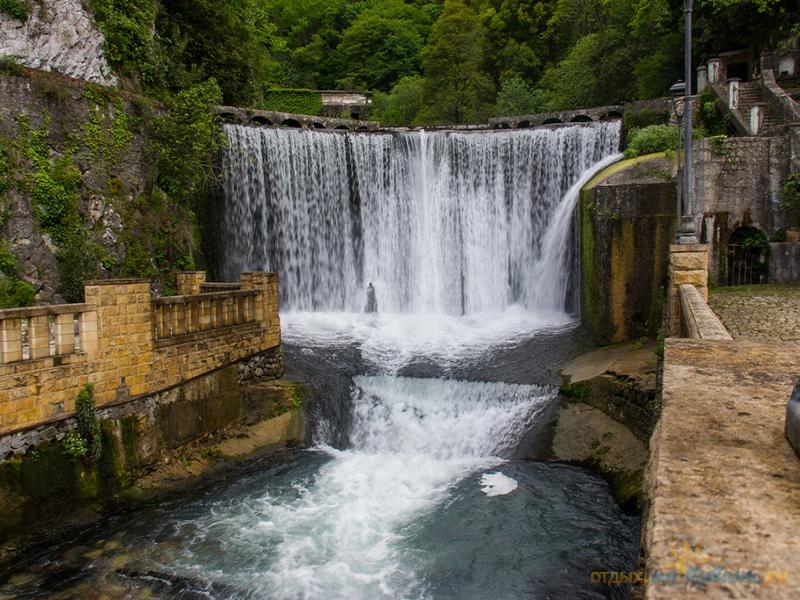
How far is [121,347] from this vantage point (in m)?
10.5

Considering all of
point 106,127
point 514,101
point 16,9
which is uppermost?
point 514,101

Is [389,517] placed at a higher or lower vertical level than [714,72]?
lower

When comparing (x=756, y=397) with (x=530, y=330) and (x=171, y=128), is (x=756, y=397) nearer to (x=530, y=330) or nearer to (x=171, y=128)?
(x=530, y=330)

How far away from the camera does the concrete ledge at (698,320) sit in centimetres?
647

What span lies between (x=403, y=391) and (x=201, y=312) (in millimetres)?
4497

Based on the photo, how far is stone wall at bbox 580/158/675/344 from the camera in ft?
48.3

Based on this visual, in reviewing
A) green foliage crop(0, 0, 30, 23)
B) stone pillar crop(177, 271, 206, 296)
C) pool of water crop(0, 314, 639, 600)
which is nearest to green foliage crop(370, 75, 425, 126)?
green foliage crop(0, 0, 30, 23)

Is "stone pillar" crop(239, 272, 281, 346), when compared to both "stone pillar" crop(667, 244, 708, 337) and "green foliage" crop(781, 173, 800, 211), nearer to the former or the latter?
"stone pillar" crop(667, 244, 708, 337)

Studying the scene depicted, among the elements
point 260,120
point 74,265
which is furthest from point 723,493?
point 260,120

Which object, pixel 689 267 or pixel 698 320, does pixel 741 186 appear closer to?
pixel 689 267

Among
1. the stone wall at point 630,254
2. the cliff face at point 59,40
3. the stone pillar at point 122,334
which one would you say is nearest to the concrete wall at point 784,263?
the stone wall at point 630,254

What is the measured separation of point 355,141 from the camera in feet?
73.7

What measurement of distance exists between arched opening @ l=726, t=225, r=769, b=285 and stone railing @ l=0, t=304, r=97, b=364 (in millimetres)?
14419

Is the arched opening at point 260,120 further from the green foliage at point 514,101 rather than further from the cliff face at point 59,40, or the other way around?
the green foliage at point 514,101
